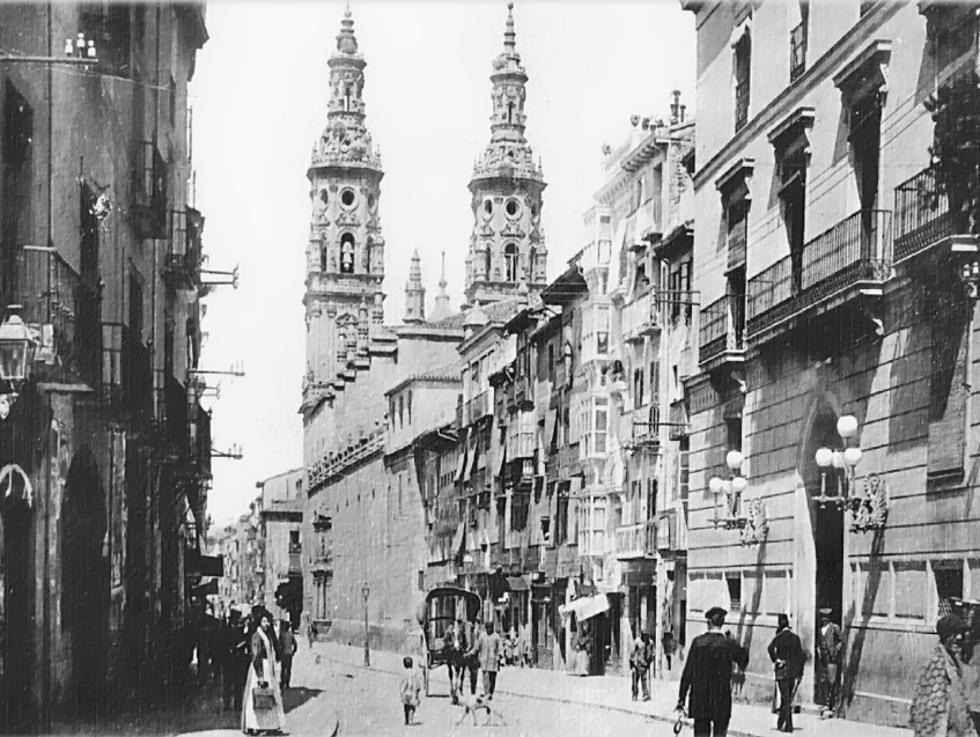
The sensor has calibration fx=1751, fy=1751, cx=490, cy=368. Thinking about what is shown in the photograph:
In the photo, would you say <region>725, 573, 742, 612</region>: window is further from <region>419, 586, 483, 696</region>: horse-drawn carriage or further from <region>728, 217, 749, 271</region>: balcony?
<region>419, 586, 483, 696</region>: horse-drawn carriage

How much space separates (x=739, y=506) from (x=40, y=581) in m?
12.5

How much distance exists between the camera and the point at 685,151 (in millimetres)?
40875

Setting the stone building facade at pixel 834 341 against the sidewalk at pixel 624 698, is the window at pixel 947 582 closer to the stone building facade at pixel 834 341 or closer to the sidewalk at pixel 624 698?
the stone building facade at pixel 834 341

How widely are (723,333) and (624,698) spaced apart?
740 centimetres

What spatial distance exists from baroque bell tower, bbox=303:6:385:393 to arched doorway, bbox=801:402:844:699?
294 ft

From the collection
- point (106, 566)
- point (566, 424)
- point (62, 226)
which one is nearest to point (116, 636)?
point (106, 566)

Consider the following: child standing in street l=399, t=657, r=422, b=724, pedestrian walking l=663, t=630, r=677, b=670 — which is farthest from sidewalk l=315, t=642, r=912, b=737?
child standing in street l=399, t=657, r=422, b=724

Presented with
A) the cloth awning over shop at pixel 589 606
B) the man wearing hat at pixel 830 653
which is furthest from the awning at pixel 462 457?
the man wearing hat at pixel 830 653

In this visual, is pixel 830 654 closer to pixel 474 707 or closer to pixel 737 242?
pixel 474 707

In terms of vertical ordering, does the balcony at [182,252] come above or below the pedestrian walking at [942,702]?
above

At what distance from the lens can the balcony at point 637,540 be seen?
4044 centimetres

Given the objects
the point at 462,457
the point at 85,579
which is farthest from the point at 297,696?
the point at 462,457

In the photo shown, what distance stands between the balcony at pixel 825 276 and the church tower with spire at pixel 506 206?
86791 mm

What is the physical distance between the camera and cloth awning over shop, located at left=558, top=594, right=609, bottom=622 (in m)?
44.7
